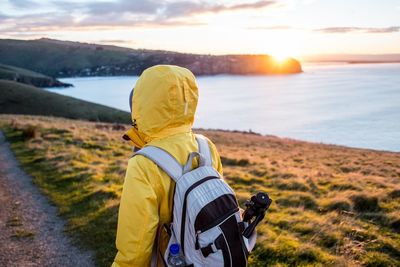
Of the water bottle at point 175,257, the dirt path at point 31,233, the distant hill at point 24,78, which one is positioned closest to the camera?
the water bottle at point 175,257

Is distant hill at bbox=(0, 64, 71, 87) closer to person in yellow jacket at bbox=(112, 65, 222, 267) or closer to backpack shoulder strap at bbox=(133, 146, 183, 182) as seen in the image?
person in yellow jacket at bbox=(112, 65, 222, 267)

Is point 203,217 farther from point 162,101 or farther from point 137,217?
point 162,101

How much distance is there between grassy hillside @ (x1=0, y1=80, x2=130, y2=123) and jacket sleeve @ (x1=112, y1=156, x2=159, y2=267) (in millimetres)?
70774

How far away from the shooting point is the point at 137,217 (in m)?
2.73

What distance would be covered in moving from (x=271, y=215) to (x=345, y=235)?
193 centimetres

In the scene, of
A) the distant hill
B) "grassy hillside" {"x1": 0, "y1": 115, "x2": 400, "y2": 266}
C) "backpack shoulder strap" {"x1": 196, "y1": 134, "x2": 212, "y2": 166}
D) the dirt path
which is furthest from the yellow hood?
the distant hill

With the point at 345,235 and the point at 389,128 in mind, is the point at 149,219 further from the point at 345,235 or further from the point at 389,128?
the point at 389,128

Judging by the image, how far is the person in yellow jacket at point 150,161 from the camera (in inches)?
108

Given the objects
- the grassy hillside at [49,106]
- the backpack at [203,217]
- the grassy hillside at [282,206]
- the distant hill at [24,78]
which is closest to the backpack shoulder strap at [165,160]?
the backpack at [203,217]

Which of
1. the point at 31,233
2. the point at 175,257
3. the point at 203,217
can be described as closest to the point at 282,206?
the point at 31,233

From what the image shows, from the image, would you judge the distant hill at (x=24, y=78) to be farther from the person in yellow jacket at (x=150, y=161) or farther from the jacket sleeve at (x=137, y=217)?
the jacket sleeve at (x=137, y=217)

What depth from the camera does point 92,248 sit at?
6.84 m

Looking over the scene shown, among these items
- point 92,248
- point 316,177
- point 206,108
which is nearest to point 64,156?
point 92,248

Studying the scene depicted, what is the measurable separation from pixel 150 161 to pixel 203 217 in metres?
0.55
